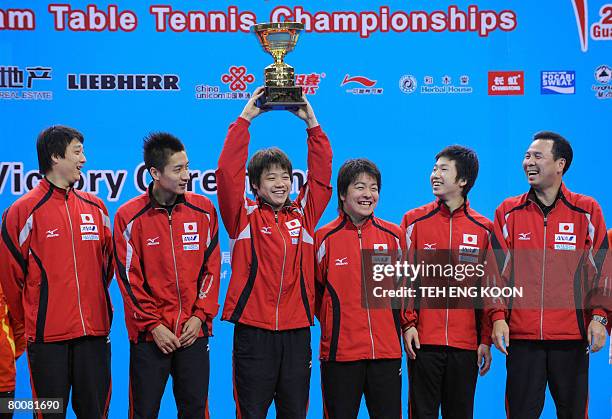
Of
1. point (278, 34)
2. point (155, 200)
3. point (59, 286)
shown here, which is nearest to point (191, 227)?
point (155, 200)

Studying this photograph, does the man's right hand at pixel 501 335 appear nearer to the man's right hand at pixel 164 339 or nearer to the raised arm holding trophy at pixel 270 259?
the raised arm holding trophy at pixel 270 259

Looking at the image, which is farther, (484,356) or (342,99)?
(342,99)

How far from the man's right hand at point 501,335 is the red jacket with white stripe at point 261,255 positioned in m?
0.83

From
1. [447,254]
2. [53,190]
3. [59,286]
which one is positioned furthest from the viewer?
[447,254]

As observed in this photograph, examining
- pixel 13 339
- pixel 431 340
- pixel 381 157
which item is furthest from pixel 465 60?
pixel 13 339

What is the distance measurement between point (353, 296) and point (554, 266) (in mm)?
939

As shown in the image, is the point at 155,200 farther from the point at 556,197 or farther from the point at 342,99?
the point at 556,197

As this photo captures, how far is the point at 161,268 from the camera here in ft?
12.3

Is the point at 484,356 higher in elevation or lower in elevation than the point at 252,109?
lower

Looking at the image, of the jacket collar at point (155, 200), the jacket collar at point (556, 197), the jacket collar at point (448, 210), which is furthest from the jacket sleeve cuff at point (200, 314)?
the jacket collar at point (556, 197)

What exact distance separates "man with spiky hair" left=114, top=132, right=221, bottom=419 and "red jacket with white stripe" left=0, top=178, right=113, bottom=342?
173mm

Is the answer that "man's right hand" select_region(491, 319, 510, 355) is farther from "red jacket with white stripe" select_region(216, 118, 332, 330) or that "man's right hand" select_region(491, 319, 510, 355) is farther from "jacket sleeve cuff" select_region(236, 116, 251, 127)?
"jacket sleeve cuff" select_region(236, 116, 251, 127)

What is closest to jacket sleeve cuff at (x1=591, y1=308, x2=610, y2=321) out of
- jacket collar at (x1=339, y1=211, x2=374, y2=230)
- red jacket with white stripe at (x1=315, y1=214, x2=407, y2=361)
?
red jacket with white stripe at (x1=315, y1=214, x2=407, y2=361)

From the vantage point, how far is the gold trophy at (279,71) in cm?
379
